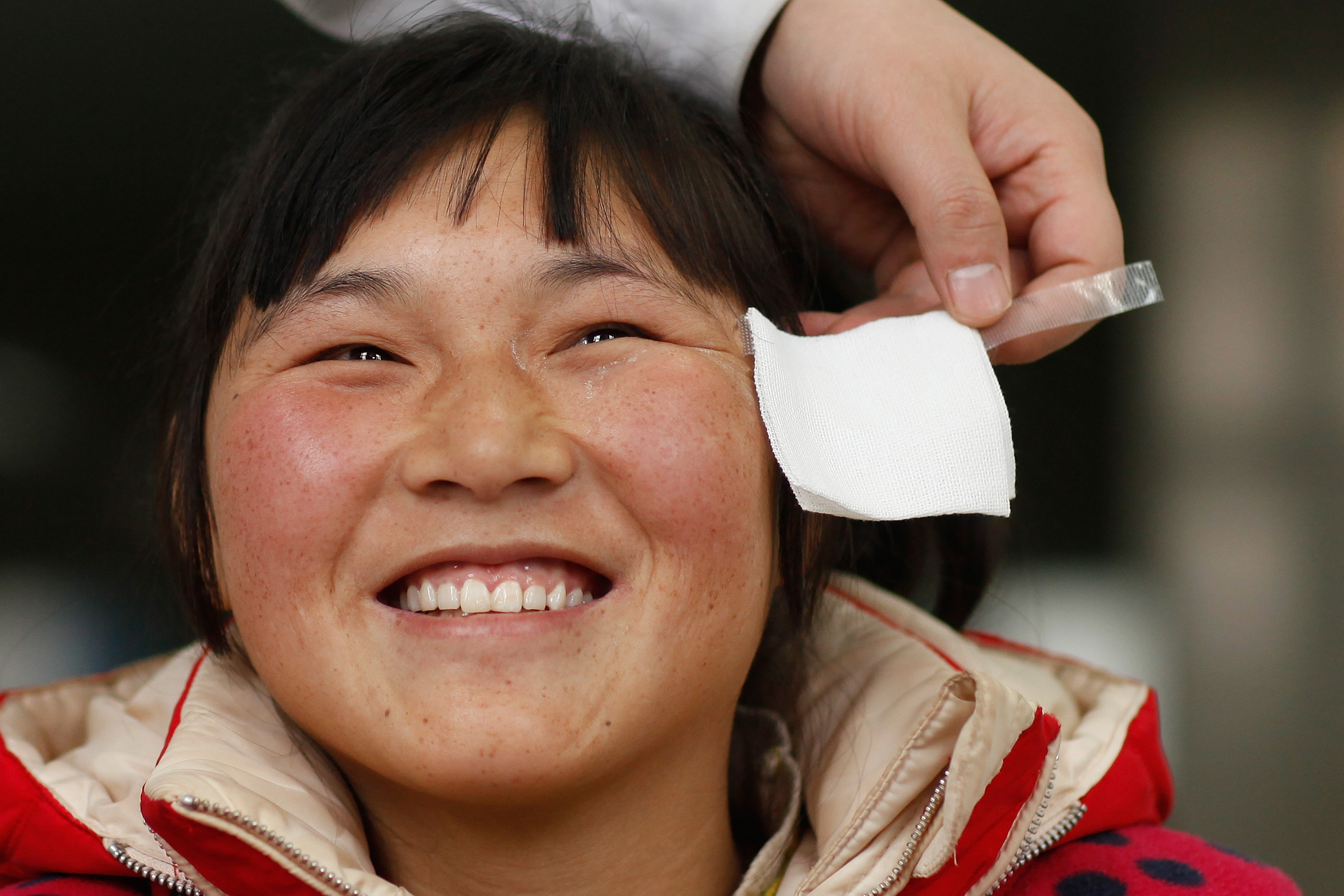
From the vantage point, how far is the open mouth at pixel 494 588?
1011 millimetres

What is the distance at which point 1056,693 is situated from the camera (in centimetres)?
141

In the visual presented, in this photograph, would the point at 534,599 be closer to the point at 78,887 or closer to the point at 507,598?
the point at 507,598

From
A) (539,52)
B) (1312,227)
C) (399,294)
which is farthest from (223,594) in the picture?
(1312,227)

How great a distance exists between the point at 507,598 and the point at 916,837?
1.40ft

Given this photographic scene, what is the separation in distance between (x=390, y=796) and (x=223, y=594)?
1.05 feet

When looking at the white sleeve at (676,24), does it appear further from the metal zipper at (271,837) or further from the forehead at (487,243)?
the metal zipper at (271,837)

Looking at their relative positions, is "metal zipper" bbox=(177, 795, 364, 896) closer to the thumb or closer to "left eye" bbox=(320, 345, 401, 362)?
"left eye" bbox=(320, 345, 401, 362)

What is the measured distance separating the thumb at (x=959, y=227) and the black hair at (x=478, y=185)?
174mm

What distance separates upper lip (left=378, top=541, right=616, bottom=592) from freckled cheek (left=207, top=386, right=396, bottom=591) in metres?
0.07

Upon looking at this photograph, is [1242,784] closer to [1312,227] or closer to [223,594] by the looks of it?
[1312,227]

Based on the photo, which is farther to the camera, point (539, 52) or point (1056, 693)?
point (1056, 693)

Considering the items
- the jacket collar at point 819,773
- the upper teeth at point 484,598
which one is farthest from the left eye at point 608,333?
the jacket collar at point 819,773

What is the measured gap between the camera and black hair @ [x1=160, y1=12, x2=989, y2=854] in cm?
114

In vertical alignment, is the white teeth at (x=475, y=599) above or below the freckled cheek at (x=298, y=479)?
below
